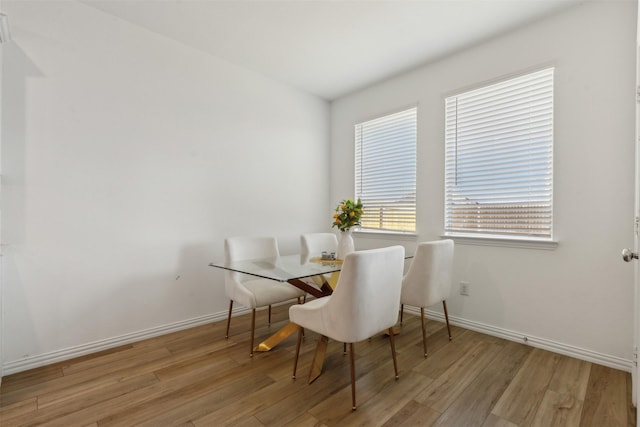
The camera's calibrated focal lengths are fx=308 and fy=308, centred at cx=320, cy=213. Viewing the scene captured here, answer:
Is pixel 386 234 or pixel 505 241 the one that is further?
pixel 386 234

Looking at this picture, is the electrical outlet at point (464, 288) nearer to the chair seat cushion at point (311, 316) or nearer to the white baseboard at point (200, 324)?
the white baseboard at point (200, 324)

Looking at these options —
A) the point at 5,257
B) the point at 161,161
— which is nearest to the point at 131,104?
the point at 161,161

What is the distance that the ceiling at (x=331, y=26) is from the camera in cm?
244

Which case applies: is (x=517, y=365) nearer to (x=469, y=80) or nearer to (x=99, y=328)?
(x=469, y=80)

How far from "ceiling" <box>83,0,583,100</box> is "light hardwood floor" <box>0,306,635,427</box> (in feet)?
9.07

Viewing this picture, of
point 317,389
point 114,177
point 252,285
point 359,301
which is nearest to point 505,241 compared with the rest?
point 359,301

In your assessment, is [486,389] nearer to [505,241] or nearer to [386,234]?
[505,241]

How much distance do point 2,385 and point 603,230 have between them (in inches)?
171

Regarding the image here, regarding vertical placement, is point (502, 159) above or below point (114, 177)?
above

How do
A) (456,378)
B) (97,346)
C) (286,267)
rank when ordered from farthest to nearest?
(97,346), (286,267), (456,378)

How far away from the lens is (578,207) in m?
2.41

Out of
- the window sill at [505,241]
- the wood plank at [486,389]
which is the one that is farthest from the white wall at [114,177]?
the wood plank at [486,389]

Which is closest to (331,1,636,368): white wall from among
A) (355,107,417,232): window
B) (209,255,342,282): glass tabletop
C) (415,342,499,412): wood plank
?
(415,342,499,412): wood plank

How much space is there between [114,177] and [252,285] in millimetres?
1492
